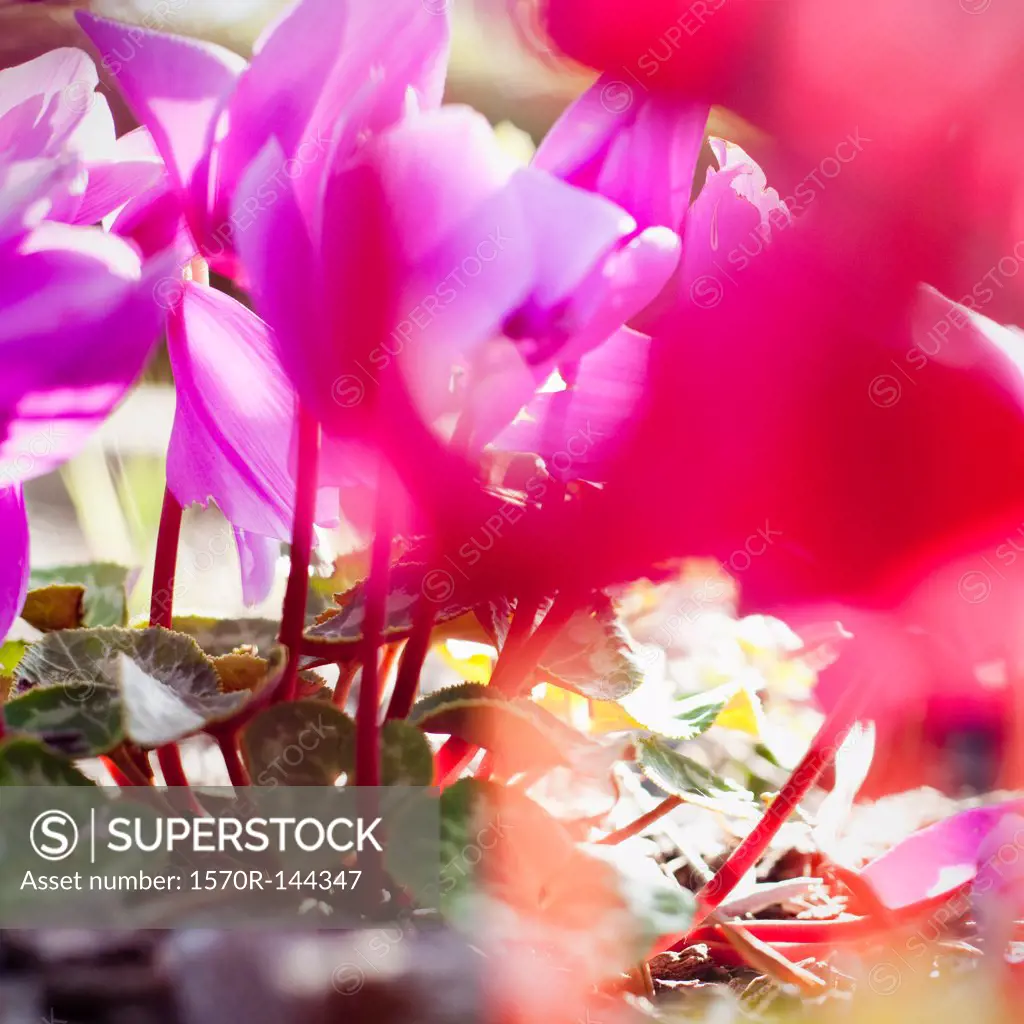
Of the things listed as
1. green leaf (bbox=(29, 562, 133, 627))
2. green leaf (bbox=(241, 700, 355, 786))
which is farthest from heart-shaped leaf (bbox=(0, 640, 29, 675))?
green leaf (bbox=(241, 700, 355, 786))

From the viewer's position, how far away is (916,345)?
8.3 inches

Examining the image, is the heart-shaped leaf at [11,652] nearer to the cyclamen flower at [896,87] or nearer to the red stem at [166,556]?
the red stem at [166,556]

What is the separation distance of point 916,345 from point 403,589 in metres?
0.13

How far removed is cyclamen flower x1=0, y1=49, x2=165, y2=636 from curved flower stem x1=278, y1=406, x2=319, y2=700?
0.17 feet

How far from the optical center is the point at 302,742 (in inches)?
8.2

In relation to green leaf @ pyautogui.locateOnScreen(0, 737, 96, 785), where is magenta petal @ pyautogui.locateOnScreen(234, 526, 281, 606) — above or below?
above

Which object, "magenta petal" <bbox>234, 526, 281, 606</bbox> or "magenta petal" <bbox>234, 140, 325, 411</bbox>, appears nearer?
"magenta petal" <bbox>234, 140, 325, 411</bbox>

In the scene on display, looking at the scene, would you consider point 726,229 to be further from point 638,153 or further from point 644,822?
point 644,822

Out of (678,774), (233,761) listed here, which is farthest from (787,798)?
(233,761)

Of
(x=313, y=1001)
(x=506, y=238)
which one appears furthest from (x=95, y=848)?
(x=506, y=238)

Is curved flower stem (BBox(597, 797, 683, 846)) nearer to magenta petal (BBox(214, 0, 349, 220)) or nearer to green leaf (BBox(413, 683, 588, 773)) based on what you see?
green leaf (BBox(413, 683, 588, 773))

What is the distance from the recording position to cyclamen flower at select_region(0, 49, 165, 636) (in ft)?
0.74

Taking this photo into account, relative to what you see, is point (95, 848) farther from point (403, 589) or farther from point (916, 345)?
point (916, 345)

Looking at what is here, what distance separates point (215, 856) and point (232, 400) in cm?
11
